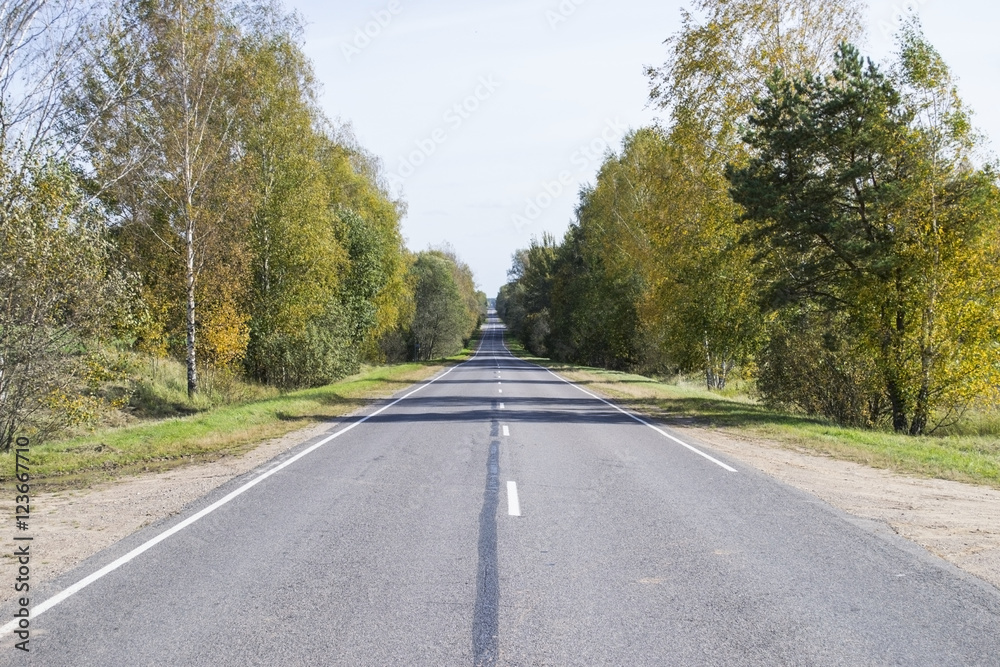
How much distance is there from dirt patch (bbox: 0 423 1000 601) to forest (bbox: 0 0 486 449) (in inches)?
153

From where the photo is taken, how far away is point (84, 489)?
1016 cm

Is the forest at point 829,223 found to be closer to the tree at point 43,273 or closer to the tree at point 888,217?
the tree at point 888,217

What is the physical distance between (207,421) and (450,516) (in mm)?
10945

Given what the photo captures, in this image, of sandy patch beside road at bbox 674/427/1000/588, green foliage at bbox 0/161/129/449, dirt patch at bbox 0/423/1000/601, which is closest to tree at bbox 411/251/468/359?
green foliage at bbox 0/161/129/449

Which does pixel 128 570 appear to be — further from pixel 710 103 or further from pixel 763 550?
pixel 710 103

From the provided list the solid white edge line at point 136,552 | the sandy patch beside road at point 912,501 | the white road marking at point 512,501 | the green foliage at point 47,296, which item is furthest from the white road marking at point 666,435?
the green foliage at point 47,296

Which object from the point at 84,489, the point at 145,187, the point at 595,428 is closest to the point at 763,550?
the point at 84,489

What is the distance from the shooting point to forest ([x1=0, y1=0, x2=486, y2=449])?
13.0 meters

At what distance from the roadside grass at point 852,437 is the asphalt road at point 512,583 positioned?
4.02 meters

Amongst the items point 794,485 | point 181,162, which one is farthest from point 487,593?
point 181,162

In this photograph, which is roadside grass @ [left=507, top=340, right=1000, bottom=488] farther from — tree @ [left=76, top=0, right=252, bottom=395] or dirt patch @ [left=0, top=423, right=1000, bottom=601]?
tree @ [left=76, top=0, right=252, bottom=395]

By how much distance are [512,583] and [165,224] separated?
23187mm

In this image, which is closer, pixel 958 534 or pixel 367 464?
pixel 958 534

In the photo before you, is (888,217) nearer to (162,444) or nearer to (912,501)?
(912,501)
